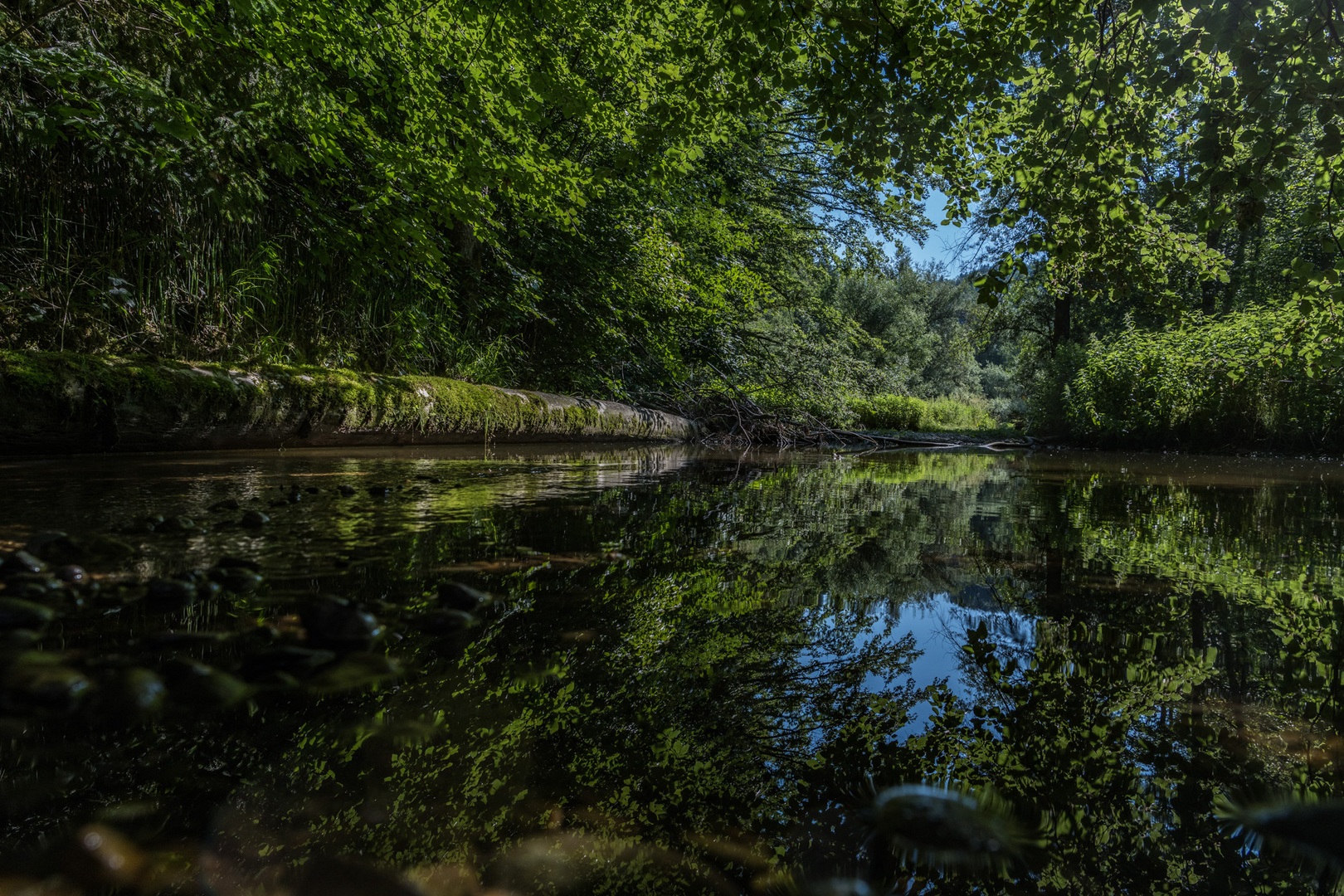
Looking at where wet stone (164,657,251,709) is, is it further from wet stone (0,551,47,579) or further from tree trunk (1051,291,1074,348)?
tree trunk (1051,291,1074,348)

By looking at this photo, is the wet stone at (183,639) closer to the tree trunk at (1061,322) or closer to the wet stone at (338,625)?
the wet stone at (338,625)

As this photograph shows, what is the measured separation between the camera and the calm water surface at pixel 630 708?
2.20 ft

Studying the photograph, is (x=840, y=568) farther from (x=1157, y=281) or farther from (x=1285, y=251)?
(x=1285, y=251)

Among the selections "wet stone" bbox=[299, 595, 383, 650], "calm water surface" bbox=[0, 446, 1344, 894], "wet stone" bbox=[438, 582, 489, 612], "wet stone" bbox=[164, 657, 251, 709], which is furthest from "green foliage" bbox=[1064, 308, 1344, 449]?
"wet stone" bbox=[164, 657, 251, 709]

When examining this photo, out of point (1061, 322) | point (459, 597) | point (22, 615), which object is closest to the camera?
point (22, 615)

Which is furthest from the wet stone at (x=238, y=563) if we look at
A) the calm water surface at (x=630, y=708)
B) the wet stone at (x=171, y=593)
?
the wet stone at (x=171, y=593)

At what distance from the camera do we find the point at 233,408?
467cm

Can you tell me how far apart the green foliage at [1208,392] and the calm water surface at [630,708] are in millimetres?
10120

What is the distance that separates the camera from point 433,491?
10.7ft

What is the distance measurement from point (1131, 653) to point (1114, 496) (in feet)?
13.3

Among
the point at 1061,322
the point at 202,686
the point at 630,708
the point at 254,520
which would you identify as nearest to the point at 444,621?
the point at 202,686

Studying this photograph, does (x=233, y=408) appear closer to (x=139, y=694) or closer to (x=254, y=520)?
(x=254, y=520)

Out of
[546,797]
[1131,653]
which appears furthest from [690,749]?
[1131,653]

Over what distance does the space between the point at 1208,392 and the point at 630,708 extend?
14.7 metres
